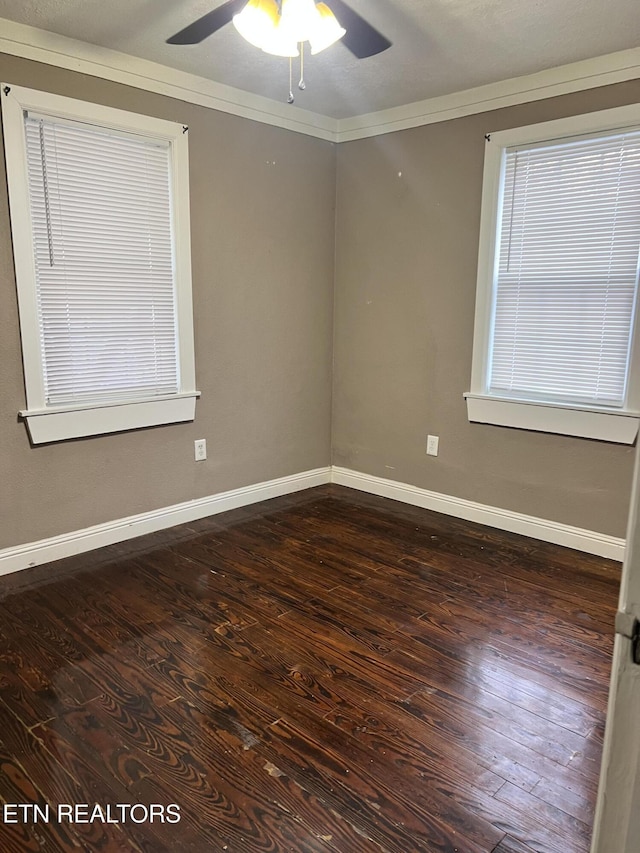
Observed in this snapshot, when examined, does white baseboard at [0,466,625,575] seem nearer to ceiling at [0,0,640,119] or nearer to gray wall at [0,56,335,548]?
gray wall at [0,56,335,548]

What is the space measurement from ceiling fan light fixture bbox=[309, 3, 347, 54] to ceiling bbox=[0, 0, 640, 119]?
0.43m

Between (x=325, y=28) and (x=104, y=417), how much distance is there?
202 cm

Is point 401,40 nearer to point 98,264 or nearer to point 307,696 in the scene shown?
point 98,264

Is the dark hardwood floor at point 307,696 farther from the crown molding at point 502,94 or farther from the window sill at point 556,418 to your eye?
the crown molding at point 502,94

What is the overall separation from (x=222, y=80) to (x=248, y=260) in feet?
3.10

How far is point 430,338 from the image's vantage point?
11.9 ft

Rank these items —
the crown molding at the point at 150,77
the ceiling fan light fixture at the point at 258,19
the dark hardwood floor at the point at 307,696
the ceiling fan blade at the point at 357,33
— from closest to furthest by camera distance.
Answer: the dark hardwood floor at the point at 307,696, the ceiling fan light fixture at the point at 258,19, the ceiling fan blade at the point at 357,33, the crown molding at the point at 150,77

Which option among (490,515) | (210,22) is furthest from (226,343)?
(490,515)

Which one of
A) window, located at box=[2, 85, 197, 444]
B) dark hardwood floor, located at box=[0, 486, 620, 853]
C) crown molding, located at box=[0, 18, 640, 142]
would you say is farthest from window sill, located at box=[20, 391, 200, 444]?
crown molding, located at box=[0, 18, 640, 142]

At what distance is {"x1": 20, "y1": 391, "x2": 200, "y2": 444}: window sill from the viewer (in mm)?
2797

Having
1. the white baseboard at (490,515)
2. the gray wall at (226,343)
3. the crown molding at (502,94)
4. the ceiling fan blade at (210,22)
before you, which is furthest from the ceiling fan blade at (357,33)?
the white baseboard at (490,515)

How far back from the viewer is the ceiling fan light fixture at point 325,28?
6.15 feet

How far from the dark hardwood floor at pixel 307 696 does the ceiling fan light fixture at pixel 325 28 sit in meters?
2.14

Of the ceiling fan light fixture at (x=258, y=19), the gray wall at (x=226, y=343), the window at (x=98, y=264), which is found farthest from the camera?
the gray wall at (x=226, y=343)
